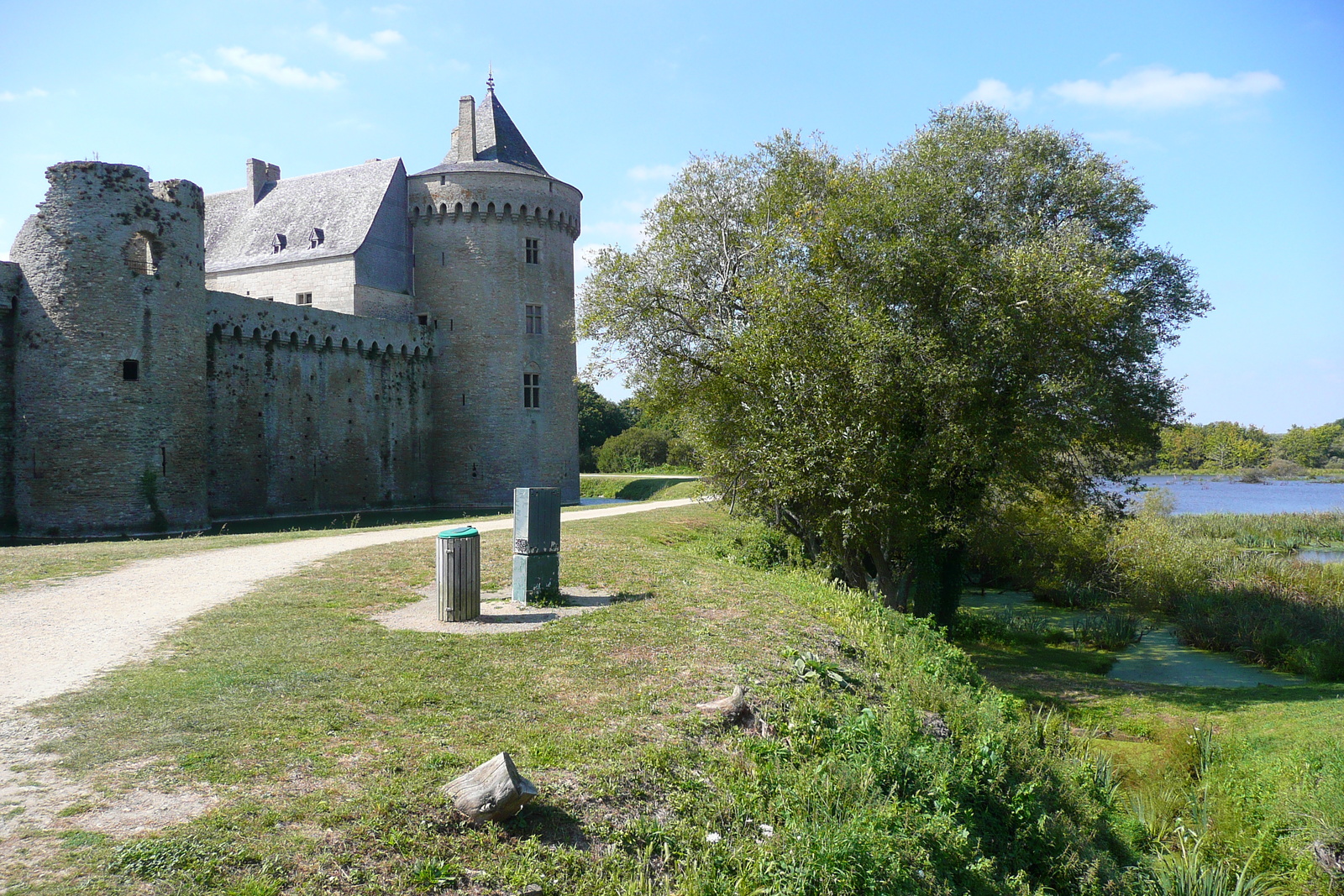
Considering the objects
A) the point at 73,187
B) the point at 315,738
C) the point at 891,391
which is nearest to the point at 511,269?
the point at 73,187

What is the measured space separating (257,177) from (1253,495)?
68688 millimetres

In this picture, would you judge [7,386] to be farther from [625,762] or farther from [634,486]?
[634,486]

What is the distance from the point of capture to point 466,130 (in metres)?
36.0

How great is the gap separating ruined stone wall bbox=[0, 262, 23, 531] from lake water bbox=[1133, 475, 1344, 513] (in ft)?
129

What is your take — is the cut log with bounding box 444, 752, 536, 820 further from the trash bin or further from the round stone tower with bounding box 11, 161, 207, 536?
the round stone tower with bounding box 11, 161, 207, 536

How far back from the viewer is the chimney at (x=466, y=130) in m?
35.7

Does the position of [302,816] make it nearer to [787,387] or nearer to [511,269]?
[787,387]

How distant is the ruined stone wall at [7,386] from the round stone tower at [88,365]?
258mm

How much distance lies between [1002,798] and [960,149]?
572 inches

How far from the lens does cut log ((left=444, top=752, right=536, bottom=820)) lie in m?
5.07

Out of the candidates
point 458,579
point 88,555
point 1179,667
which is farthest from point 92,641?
point 1179,667

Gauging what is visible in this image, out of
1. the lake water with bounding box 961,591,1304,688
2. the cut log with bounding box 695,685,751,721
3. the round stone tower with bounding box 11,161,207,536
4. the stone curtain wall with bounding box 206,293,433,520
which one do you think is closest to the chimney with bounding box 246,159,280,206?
the stone curtain wall with bounding box 206,293,433,520

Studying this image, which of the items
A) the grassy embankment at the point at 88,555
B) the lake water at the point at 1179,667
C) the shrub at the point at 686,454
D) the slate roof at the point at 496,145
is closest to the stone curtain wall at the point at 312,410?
the slate roof at the point at 496,145

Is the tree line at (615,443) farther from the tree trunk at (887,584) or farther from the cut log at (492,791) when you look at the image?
the cut log at (492,791)
